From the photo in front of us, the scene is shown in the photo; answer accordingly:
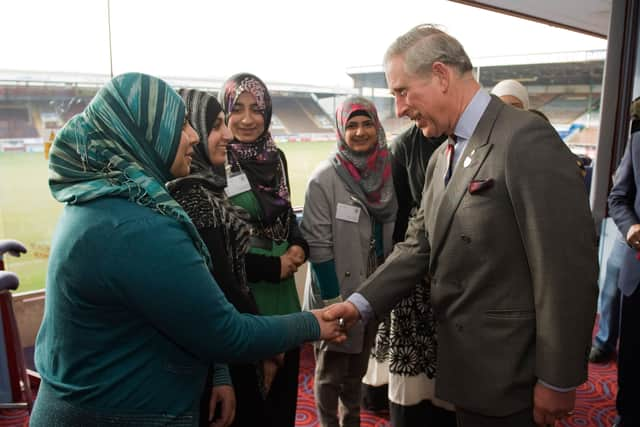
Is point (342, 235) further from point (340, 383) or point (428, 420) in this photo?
point (428, 420)

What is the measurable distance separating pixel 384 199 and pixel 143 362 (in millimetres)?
1443

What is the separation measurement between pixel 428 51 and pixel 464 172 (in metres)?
0.33

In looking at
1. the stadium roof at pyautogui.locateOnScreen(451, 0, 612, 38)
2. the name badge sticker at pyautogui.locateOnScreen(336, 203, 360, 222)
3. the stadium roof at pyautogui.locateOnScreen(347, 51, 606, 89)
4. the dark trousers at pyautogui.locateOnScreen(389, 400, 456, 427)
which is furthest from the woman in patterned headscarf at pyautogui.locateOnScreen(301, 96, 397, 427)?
the stadium roof at pyautogui.locateOnScreen(451, 0, 612, 38)

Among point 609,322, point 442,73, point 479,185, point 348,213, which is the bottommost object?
point 609,322

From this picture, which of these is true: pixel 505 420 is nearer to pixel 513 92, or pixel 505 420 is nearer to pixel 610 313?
pixel 513 92

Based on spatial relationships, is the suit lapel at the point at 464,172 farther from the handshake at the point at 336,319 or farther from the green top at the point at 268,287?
the green top at the point at 268,287

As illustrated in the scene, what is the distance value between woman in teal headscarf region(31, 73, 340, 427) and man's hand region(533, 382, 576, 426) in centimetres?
70

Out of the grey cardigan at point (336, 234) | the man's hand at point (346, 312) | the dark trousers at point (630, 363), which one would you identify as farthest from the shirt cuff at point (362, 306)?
the dark trousers at point (630, 363)

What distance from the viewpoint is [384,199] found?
2223mm

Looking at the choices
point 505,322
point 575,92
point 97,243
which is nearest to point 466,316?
point 505,322

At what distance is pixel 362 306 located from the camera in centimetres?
157

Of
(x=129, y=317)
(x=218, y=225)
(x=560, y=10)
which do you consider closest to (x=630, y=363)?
(x=218, y=225)

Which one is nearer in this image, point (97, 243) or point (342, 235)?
point (97, 243)

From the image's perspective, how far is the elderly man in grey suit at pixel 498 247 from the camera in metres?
1.09
